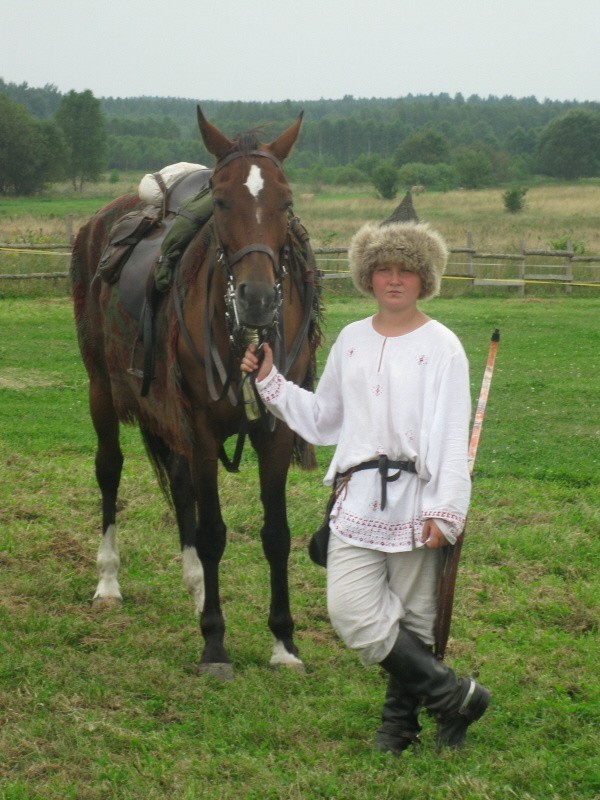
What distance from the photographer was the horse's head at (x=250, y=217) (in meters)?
3.92

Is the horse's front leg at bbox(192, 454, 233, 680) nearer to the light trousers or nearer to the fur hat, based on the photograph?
the light trousers

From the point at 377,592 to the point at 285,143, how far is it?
2.11 metres

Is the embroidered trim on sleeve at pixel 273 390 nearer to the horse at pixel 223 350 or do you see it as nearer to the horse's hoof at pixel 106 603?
the horse at pixel 223 350

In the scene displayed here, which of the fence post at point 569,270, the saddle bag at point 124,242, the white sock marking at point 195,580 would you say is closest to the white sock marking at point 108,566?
the white sock marking at point 195,580

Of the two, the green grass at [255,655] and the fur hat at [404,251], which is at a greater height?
the fur hat at [404,251]

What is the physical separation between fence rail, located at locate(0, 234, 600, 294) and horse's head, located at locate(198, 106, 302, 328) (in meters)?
19.6

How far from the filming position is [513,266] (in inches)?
999

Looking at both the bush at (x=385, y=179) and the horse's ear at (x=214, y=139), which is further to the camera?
the bush at (x=385, y=179)

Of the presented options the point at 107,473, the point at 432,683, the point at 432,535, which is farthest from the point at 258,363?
the point at 107,473

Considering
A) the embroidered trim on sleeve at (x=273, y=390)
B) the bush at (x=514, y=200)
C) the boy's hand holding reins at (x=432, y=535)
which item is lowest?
the bush at (x=514, y=200)

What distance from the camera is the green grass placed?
11.6ft

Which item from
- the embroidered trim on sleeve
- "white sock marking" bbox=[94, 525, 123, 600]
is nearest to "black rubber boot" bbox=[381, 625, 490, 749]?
the embroidered trim on sleeve

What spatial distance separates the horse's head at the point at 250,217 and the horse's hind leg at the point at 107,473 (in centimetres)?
229

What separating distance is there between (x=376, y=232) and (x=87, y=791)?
2.19 metres
